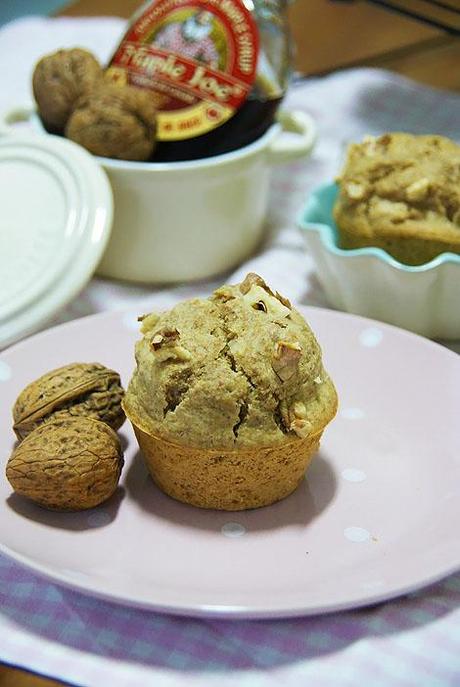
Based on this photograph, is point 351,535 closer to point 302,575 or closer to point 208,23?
point 302,575

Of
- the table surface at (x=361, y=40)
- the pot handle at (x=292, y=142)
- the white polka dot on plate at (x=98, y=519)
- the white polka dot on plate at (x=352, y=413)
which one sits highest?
the white polka dot on plate at (x=98, y=519)

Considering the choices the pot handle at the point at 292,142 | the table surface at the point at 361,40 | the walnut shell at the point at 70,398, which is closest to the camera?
the walnut shell at the point at 70,398

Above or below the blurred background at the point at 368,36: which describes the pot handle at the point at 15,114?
above

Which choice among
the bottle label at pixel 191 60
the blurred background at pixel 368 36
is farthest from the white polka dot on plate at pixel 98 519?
the blurred background at pixel 368 36

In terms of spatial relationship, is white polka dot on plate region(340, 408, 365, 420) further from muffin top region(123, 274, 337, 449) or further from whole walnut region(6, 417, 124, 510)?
whole walnut region(6, 417, 124, 510)

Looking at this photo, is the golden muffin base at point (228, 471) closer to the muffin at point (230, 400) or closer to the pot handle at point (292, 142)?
the muffin at point (230, 400)

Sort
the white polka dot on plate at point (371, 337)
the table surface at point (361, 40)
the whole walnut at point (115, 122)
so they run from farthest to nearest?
the table surface at point (361, 40)
the whole walnut at point (115, 122)
the white polka dot on plate at point (371, 337)
